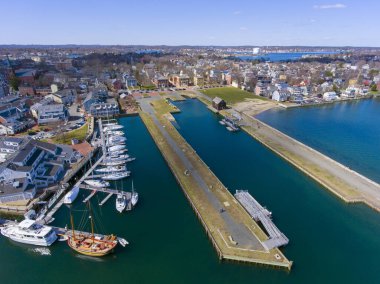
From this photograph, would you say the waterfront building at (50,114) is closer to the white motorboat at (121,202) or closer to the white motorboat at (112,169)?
the white motorboat at (112,169)

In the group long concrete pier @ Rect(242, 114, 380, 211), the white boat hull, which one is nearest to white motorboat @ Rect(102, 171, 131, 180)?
the white boat hull

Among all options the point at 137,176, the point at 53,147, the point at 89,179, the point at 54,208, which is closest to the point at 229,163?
the point at 137,176

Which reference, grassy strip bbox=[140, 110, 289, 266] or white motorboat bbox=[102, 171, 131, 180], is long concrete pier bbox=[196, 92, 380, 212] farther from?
white motorboat bbox=[102, 171, 131, 180]

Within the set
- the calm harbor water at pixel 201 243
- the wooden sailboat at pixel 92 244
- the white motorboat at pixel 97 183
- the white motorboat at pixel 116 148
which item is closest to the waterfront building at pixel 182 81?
the white motorboat at pixel 116 148

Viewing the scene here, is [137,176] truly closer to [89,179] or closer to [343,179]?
[89,179]

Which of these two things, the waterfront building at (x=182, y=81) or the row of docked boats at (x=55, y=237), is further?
the waterfront building at (x=182, y=81)

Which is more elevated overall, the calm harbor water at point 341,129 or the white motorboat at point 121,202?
the calm harbor water at point 341,129

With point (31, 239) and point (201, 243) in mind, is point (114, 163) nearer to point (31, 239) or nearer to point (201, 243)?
point (31, 239)

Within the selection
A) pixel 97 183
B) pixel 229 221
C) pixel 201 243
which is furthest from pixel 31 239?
pixel 229 221
